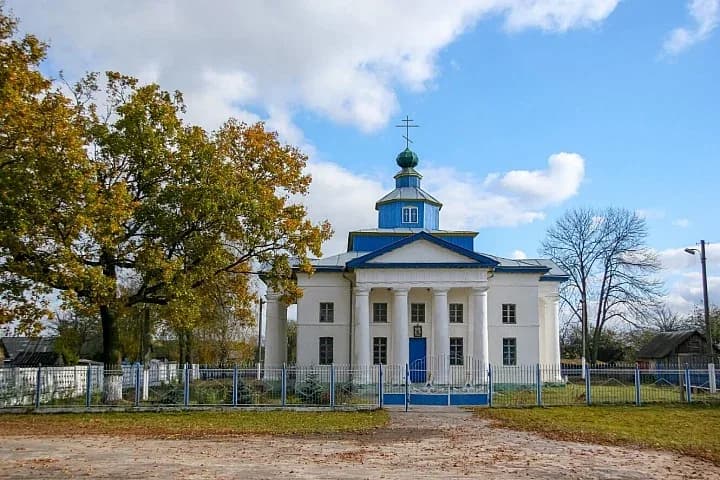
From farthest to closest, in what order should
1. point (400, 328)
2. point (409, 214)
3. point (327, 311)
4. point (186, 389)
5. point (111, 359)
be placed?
point (409, 214)
point (327, 311)
point (400, 328)
point (111, 359)
point (186, 389)

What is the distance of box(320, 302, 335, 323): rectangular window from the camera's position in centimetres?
3372

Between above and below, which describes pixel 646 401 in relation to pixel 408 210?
below

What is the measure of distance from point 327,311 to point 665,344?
23015 millimetres

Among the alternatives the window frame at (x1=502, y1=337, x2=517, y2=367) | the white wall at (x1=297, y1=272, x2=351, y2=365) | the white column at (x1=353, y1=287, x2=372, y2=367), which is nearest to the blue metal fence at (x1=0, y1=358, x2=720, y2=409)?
the white column at (x1=353, y1=287, x2=372, y2=367)

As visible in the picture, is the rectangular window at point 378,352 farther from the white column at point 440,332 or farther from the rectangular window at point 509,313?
the rectangular window at point 509,313

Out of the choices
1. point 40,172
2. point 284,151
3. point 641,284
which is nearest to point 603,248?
point 641,284

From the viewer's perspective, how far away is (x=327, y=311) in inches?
1330

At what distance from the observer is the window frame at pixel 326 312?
33719 millimetres

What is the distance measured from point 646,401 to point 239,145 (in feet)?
55.3

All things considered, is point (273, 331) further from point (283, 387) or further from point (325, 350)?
point (283, 387)

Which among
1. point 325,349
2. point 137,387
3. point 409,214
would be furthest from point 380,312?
A: point 137,387

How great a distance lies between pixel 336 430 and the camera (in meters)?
17.6

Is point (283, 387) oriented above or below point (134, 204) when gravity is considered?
below

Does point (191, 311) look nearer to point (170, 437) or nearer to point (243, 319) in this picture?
point (243, 319)
